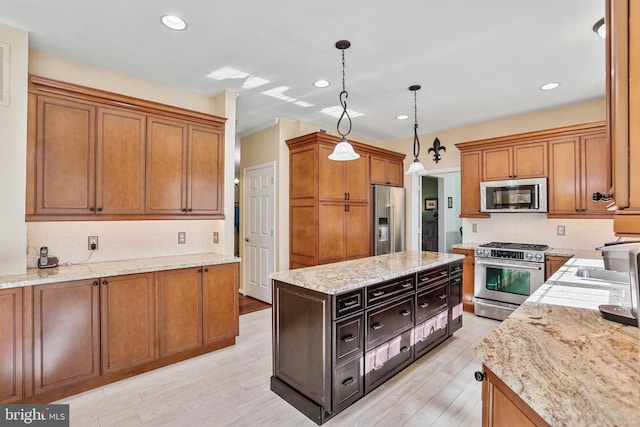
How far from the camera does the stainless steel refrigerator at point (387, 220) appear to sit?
4.95m

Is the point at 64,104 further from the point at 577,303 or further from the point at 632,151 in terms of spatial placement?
the point at 577,303

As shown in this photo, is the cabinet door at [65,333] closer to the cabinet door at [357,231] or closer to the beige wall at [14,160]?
the beige wall at [14,160]

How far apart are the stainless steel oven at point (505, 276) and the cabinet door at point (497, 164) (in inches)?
36.9

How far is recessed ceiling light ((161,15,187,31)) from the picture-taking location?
2252mm

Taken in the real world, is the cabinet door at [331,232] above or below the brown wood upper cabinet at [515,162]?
below

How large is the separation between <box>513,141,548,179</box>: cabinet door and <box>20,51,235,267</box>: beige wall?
3.65m

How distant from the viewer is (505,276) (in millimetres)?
3916

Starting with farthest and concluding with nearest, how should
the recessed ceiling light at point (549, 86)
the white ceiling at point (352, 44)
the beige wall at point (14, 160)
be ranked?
the recessed ceiling light at point (549, 86), the beige wall at point (14, 160), the white ceiling at point (352, 44)

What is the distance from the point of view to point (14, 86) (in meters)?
2.31

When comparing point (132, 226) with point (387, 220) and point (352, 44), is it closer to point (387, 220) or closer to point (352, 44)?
point (352, 44)

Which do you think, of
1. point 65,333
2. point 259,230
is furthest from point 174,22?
point 259,230

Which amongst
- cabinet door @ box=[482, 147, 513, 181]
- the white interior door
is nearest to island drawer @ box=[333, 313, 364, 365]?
the white interior door

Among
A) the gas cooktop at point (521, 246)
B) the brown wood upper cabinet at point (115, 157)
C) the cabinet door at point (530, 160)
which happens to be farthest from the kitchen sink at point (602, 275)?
the brown wood upper cabinet at point (115, 157)

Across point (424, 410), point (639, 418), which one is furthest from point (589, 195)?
point (639, 418)
